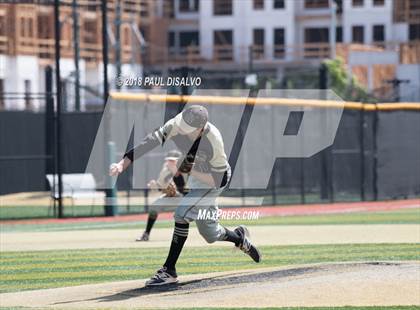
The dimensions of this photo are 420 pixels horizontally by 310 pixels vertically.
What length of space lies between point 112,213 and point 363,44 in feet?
A: 185

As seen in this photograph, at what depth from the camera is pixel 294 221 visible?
25844 millimetres

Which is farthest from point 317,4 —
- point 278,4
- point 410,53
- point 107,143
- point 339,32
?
point 107,143

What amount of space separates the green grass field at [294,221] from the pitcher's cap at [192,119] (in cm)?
1158

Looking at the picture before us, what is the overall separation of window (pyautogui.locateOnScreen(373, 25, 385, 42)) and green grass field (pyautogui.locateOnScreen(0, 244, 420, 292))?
215 feet

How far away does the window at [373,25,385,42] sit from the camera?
274 feet

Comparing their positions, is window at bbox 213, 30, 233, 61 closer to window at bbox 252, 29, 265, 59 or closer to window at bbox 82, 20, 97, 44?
window at bbox 252, 29, 265, 59

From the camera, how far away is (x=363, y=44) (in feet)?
271

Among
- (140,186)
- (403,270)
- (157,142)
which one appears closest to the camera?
(157,142)

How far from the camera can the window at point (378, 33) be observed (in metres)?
83.4

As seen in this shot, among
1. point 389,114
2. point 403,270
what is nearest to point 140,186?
point 389,114

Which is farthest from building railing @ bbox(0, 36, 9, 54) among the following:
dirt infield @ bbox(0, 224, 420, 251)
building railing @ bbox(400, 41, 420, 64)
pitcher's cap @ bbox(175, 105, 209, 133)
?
pitcher's cap @ bbox(175, 105, 209, 133)

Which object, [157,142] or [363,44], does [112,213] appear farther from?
[363,44]

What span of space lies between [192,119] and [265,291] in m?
1.93

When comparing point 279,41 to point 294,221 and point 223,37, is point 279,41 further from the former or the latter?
point 294,221
